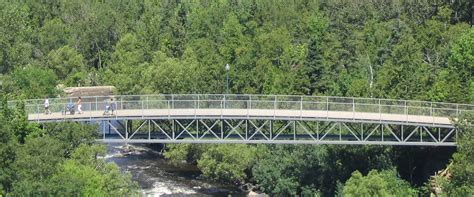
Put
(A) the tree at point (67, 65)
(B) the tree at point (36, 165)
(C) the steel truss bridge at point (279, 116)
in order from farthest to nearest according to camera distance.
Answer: (A) the tree at point (67, 65) < (C) the steel truss bridge at point (279, 116) < (B) the tree at point (36, 165)

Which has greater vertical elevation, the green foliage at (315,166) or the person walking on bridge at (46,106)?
the person walking on bridge at (46,106)

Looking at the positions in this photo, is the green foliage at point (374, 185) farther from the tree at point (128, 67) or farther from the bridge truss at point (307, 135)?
the tree at point (128, 67)

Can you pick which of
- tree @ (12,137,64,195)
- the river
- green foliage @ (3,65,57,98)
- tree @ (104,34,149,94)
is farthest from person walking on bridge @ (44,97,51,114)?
tree @ (104,34,149,94)

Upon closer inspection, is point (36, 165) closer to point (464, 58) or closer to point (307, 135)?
point (307, 135)

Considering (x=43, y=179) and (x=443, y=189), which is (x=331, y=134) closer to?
(x=443, y=189)

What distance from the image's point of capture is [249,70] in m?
104

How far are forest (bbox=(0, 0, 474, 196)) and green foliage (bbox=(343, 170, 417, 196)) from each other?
0.33 ft

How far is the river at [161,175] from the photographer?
80.3 m

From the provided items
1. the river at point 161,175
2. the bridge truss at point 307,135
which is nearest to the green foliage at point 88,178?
the bridge truss at point 307,135

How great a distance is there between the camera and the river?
80325 mm

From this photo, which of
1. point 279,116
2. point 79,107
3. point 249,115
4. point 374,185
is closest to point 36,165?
point 79,107

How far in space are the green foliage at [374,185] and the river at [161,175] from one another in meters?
16.4

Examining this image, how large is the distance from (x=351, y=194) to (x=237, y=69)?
4164 cm

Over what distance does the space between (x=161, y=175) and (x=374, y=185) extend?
2738 cm
